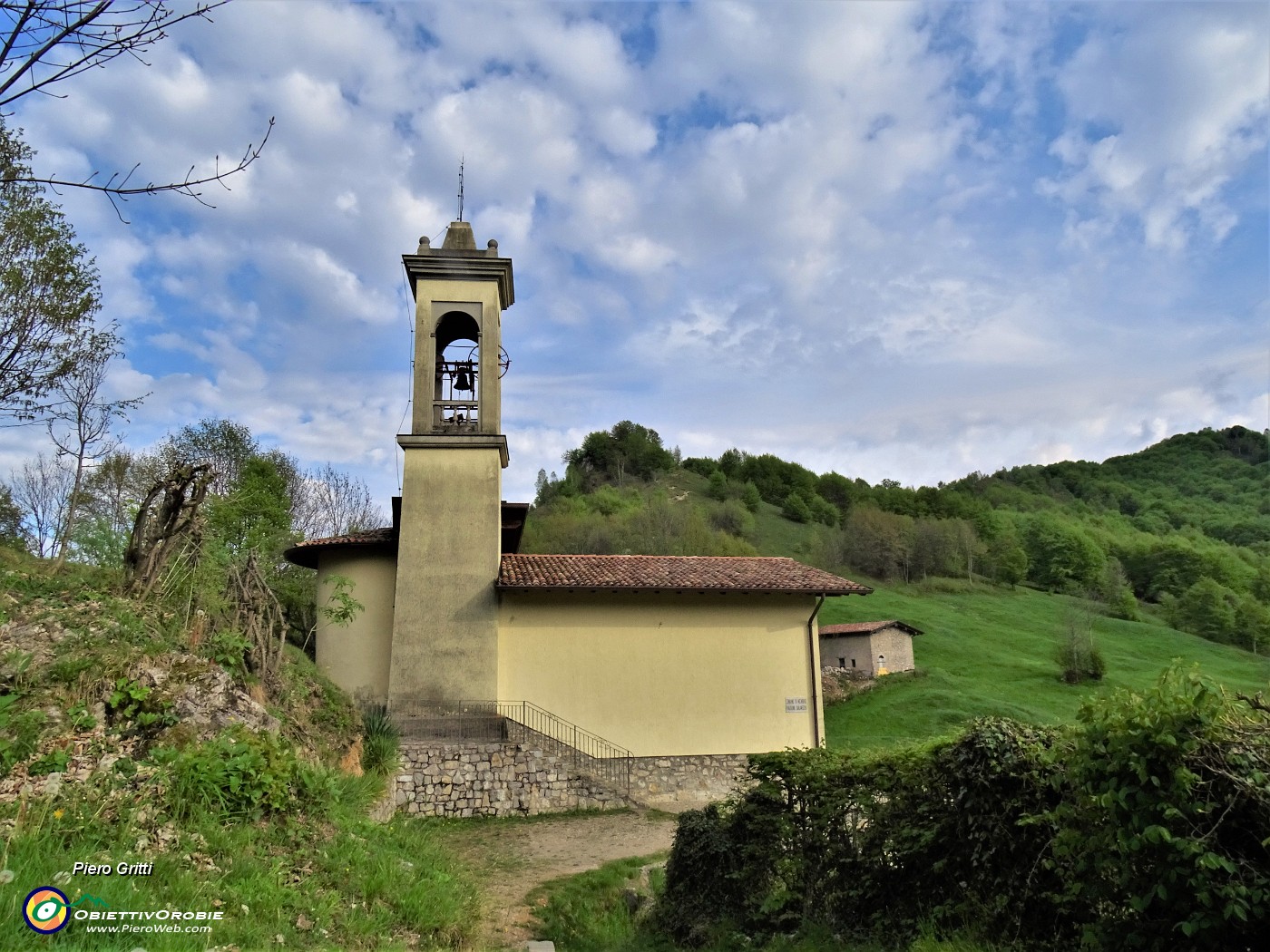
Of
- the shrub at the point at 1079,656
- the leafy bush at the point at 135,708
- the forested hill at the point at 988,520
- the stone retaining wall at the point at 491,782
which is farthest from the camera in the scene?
the forested hill at the point at 988,520

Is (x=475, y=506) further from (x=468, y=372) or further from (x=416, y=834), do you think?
(x=416, y=834)

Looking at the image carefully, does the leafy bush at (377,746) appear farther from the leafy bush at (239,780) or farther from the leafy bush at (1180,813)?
the leafy bush at (1180,813)

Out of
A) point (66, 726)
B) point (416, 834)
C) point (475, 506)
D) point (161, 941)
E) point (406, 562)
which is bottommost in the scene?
point (416, 834)

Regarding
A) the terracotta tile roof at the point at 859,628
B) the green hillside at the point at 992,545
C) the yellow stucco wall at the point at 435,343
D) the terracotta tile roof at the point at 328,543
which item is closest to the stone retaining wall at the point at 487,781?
the terracotta tile roof at the point at 328,543

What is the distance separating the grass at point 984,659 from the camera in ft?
95.1

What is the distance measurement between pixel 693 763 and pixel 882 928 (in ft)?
38.1

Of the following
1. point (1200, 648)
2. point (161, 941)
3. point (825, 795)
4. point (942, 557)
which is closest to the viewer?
point (161, 941)

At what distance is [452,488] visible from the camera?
17453mm

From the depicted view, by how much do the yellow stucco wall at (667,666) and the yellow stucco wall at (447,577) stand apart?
636 millimetres

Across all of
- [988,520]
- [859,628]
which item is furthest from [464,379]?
[988,520]

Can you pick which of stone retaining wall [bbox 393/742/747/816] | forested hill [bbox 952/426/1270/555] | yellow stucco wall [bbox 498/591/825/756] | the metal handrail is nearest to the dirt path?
stone retaining wall [bbox 393/742/747/816]

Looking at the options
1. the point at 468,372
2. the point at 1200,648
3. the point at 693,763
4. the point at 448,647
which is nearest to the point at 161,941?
the point at 448,647

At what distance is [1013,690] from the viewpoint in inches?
1346

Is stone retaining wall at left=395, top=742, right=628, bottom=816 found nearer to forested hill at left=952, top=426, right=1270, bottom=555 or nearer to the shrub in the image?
the shrub
